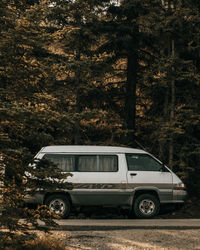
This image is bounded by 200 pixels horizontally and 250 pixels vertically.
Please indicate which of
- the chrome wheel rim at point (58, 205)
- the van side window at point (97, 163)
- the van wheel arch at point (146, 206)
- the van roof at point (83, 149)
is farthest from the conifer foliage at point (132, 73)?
the van wheel arch at point (146, 206)

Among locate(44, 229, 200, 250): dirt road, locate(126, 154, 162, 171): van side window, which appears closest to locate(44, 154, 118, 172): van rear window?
locate(126, 154, 162, 171): van side window

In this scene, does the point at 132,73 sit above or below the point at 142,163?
above

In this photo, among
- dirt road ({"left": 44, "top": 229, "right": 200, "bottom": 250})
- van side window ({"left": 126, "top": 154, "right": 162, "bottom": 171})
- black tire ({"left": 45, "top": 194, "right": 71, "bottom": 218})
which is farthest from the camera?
van side window ({"left": 126, "top": 154, "right": 162, "bottom": 171})

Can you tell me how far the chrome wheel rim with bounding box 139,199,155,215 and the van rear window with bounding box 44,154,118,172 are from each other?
127 centimetres

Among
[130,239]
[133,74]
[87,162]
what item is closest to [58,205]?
[87,162]

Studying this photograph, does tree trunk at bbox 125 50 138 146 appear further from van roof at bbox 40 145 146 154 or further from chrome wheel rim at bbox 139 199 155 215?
chrome wheel rim at bbox 139 199 155 215

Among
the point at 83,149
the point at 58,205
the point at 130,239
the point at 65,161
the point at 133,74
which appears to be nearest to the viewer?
the point at 130,239

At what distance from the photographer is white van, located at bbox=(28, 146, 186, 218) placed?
12461mm

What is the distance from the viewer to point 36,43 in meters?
7.09

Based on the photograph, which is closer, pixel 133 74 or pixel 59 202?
pixel 59 202

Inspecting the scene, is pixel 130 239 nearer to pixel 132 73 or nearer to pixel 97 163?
pixel 97 163

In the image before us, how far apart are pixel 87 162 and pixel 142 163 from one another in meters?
1.64

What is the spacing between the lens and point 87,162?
12.8 meters

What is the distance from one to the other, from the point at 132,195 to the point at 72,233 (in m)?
3.30
